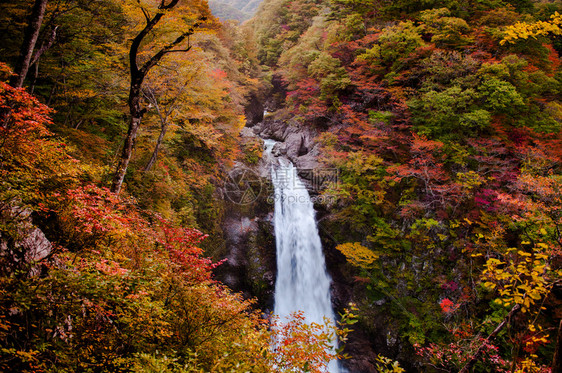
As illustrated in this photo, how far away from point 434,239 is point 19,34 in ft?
55.4

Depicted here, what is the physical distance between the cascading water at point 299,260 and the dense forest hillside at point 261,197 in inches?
28.2

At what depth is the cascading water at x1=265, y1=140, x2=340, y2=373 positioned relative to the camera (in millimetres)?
12719

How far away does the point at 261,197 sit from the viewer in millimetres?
15055

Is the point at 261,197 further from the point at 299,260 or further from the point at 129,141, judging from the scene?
the point at 129,141

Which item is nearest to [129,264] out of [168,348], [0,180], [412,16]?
[168,348]

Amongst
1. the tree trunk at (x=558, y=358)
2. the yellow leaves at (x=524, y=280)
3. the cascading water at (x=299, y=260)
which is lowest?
the cascading water at (x=299, y=260)

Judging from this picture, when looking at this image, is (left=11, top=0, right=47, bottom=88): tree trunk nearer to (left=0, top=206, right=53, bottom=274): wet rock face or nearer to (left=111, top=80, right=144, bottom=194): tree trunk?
(left=111, top=80, right=144, bottom=194): tree trunk

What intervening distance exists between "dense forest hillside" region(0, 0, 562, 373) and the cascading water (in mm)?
716

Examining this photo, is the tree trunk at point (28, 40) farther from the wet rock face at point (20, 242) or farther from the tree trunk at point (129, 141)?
the wet rock face at point (20, 242)

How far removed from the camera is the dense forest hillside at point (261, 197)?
2.76 m

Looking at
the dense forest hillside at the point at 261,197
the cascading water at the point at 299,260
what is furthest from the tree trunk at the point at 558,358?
the cascading water at the point at 299,260

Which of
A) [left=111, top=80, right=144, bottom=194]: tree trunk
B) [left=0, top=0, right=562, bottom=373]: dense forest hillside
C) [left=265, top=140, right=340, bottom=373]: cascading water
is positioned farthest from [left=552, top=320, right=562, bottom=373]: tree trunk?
[left=265, top=140, right=340, bottom=373]: cascading water

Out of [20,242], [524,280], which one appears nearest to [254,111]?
[20,242]

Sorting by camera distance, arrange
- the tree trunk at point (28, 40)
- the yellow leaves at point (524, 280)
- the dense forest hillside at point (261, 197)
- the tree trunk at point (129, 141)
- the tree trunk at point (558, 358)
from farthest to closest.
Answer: the tree trunk at point (129, 141), the tree trunk at point (28, 40), the dense forest hillside at point (261, 197), the yellow leaves at point (524, 280), the tree trunk at point (558, 358)
